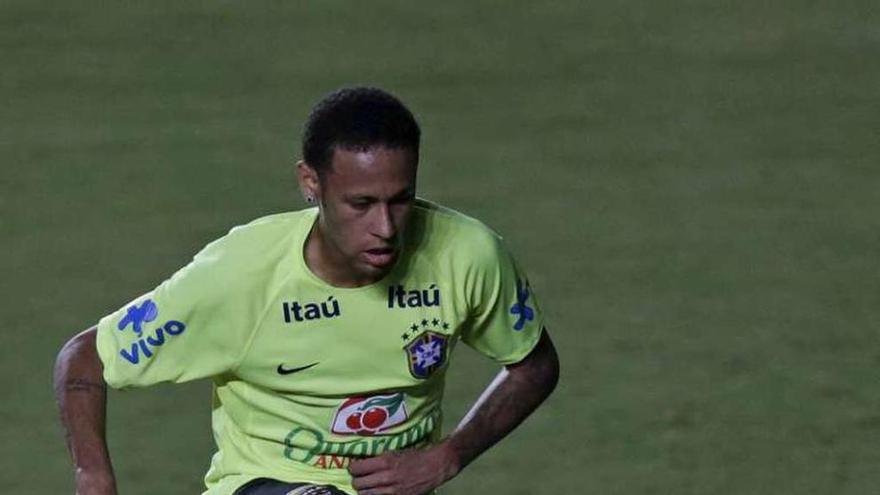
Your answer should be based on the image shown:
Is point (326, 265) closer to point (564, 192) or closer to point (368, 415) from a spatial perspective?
point (368, 415)

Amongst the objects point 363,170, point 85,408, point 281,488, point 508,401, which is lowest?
point 281,488

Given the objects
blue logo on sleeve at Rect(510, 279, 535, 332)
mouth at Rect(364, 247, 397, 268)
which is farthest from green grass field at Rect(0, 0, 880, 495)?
mouth at Rect(364, 247, 397, 268)

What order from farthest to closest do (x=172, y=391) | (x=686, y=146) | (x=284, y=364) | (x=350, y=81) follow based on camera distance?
(x=350, y=81)
(x=686, y=146)
(x=172, y=391)
(x=284, y=364)

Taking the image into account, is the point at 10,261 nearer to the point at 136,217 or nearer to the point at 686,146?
the point at 136,217

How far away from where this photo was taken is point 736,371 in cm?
646

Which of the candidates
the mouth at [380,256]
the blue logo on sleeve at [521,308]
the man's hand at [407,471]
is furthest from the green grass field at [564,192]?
the mouth at [380,256]

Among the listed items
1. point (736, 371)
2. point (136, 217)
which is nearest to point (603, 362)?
Result: point (736, 371)

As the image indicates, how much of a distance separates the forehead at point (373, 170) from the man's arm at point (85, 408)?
69 centimetres

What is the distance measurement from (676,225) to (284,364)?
3723 mm

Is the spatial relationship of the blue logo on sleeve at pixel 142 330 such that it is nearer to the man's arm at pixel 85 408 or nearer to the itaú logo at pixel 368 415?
the man's arm at pixel 85 408

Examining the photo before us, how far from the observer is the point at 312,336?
416cm

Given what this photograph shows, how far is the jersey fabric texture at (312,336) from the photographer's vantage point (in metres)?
4.11

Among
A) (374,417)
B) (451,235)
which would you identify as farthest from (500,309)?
(374,417)

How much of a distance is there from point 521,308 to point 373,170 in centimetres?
60
